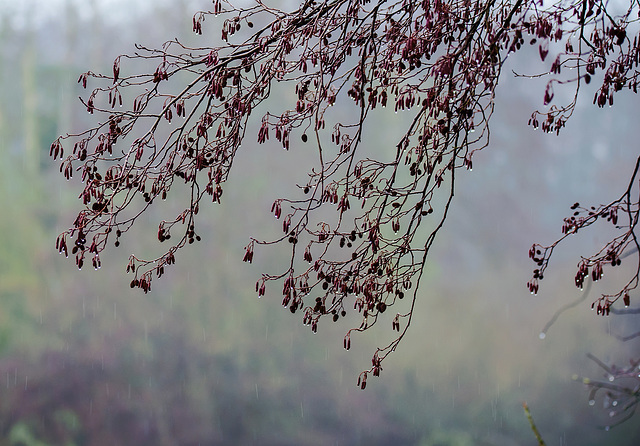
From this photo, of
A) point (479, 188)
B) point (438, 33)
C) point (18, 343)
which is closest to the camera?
point (438, 33)

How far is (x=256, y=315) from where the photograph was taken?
7117 millimetres

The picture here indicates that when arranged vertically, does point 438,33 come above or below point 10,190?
below

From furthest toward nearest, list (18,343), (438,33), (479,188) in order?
1. (479,188)
2. (18,343)
3. (438,33)

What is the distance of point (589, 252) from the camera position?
7.41 meters

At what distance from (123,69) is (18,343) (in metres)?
2.64

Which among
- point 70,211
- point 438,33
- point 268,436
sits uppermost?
point 70,211

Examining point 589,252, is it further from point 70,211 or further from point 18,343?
point 18,343

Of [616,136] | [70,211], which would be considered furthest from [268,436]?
[616,136]

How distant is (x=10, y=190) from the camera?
6.92 m

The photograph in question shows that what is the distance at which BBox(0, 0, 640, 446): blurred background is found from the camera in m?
6.91

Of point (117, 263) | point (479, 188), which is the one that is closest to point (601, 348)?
point (479, 188)

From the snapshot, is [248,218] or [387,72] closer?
[387,72]

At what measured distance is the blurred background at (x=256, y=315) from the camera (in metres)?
6.91

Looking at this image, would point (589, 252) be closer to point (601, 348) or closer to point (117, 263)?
point (601, 348)
